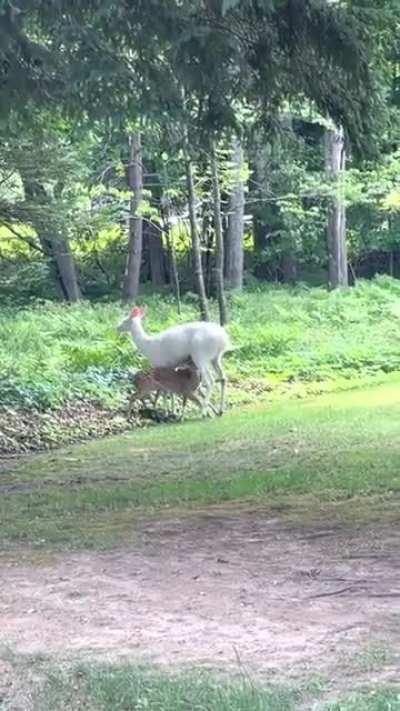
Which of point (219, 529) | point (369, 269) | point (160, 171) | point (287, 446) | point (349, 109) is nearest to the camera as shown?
point (219, 529)

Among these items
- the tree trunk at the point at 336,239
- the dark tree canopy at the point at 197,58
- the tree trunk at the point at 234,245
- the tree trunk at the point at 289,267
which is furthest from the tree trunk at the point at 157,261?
the dark tree canopy at the point at 197,58

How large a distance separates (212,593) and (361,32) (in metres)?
4.87

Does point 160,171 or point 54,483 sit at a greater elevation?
point 160,171

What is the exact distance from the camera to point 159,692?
13.9 feet

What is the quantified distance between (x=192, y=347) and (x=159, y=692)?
11942 mm

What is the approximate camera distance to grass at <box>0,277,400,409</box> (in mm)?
16375

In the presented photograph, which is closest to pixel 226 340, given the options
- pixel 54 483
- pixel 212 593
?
pixel 54 483

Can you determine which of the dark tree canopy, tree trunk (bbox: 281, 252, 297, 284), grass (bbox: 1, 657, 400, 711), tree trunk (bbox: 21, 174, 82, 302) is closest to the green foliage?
grass (bbox: 1, 657, 400, 711)

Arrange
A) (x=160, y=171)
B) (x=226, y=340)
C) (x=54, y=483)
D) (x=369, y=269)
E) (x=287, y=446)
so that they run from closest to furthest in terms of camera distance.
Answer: (x=54, y=483) → (x=287, y=446) → (x=226, y=340) → (x=160, y=171) → (x=369, y=269)

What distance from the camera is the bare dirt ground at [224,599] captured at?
191 inches

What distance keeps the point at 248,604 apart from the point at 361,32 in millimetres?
4995

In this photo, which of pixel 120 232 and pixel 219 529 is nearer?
pixel 219 529

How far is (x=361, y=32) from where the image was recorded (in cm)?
875

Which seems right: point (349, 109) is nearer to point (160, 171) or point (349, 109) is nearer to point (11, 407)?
point (11, 407)
